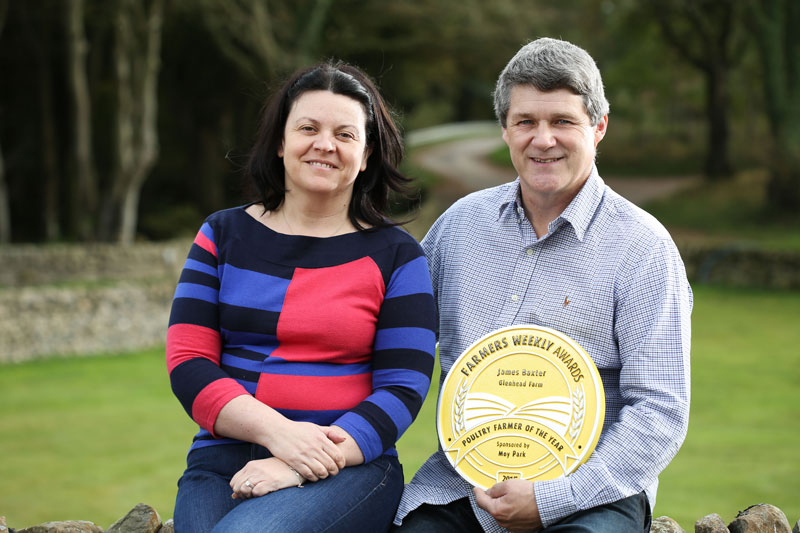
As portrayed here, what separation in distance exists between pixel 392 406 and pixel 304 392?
23cm

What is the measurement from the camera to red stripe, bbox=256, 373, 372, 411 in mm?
2318

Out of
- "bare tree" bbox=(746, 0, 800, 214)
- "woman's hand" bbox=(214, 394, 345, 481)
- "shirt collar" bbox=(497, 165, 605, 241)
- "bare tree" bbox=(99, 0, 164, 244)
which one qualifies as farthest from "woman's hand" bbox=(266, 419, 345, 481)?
"bare tree" bbox=(746, 0, 800, 214)

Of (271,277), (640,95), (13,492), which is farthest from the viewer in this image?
(640,95)

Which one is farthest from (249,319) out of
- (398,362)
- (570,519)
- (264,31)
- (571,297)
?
(264,31)

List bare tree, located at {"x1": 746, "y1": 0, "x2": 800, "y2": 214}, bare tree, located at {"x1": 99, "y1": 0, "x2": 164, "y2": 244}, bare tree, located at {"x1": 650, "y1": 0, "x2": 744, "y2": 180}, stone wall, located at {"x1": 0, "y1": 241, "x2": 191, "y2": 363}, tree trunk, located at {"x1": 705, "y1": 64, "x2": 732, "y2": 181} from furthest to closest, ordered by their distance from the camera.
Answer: tree trunk, located at {"x1": 705, "y1": 64, "x2": 732, "y2": 181}
bare tree, located at {"x1": 650, "y1": 0, "x2": 744, "y2": 180}
bare tree, located at {"x1": 746, "y1": 0, "x2": 800, "y2": 214}
bare tree, located at {"x1": 99, "y1": 0, "x2": 164, "y2": 244}
stone wall, located at {"x1": 0, "y1": 241, "x2": 191, "y2": 363}

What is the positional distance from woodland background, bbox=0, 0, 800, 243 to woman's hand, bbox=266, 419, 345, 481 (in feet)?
41.2

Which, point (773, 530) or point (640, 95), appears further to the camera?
point (640, 95)

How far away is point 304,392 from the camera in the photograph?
2.32m

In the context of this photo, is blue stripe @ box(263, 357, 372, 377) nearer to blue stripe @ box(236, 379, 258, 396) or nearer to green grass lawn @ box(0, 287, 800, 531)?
blue stripe @ box(236, 379, 258, 396)

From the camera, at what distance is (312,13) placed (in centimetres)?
1775

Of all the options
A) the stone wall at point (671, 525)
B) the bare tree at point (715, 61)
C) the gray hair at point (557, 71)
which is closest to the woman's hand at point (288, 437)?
the stone wall at point (671, 525)

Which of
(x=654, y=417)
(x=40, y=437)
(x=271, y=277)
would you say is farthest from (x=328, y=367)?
(x=40, y=437)

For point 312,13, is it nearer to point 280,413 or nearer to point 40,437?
point 40,437

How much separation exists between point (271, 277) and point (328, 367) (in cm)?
29
